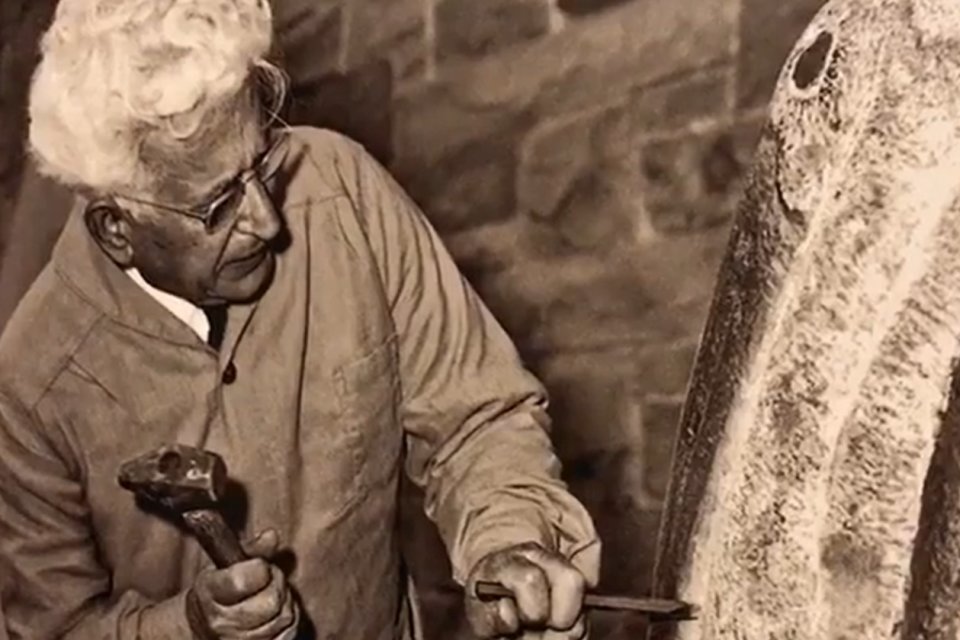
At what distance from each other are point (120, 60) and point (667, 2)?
82 centimetres

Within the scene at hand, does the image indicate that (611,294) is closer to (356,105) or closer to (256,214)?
(356,105)

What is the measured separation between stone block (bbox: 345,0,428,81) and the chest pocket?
86cm

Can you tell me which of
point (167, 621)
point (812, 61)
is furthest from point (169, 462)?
point (812, 61)

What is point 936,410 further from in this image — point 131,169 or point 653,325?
point 653,325

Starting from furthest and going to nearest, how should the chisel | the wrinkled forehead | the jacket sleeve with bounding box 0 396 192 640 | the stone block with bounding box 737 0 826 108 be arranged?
the stone block with bounding box 737 0 826 108
the jacket sleeve with bounding box 0 396 192 640
the wrinkled forehead
the chisel

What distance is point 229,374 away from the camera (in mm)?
1201

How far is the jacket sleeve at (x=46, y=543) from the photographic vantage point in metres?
1.21

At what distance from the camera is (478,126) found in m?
1.98

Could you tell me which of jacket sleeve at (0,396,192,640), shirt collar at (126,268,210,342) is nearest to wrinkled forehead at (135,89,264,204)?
shirt collar at (126,268,210,342)

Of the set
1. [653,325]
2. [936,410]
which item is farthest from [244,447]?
[653,325]

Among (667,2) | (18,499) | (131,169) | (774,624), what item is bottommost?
(18,499)

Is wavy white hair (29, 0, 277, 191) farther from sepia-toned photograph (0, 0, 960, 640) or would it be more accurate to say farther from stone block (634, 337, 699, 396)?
stone block (634, 337, 699, 396)

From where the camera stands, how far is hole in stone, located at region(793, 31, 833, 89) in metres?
0.95

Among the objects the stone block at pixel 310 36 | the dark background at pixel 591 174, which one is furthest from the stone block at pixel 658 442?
the stone block at pixel 310 36
